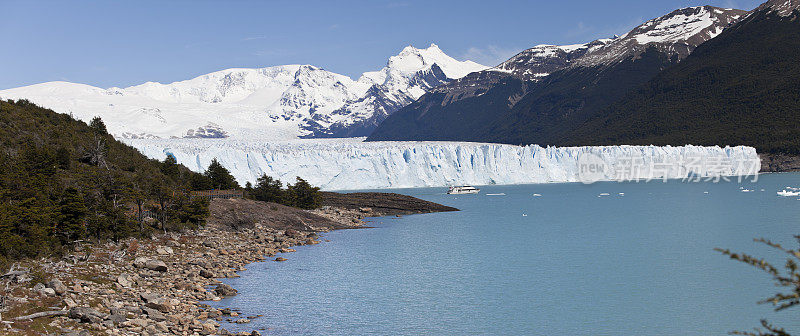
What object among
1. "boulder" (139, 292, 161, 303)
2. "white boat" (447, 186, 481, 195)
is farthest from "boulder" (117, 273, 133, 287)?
"white boat" (447, 186, 481, 195)

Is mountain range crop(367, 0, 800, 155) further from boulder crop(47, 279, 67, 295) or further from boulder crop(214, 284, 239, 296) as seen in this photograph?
boulder crop(47, 279, 67, 295)

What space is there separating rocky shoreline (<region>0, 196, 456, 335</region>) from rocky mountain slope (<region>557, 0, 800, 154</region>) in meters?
103

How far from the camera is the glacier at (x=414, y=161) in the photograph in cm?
7650

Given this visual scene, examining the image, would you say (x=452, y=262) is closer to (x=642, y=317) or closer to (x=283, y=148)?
(x=642, y=317)

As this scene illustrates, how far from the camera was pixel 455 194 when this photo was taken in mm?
79750

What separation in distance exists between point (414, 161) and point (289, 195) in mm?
34099

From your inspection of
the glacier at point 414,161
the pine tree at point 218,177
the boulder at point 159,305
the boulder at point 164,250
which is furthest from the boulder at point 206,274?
the glacier at point 414,161

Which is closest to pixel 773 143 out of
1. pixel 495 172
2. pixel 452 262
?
pixel 495 172

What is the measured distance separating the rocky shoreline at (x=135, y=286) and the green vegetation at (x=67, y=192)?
31.8 inches

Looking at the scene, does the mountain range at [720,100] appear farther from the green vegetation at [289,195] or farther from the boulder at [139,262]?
the boulder at [139,262]

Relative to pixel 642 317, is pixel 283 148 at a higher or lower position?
higher

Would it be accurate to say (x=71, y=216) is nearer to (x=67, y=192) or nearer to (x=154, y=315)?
(x=67, y=192)

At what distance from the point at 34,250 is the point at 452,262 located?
1734 centimetres

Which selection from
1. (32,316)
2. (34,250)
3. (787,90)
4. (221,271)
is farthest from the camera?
(787,90)
